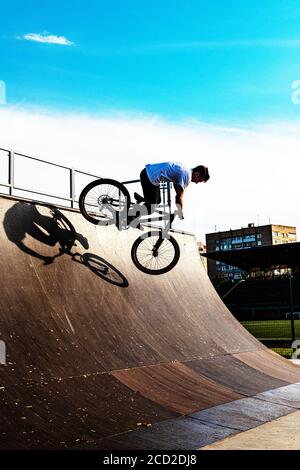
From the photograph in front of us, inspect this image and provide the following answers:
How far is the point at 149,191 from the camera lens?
994 cm

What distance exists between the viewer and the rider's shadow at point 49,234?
891 centimetres

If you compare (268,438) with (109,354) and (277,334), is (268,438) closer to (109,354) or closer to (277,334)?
(109,354)

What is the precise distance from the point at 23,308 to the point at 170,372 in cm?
261

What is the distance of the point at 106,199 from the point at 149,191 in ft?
2.78

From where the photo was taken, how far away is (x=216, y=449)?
18.8 feet

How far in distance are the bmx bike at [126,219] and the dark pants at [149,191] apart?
155 millimetres

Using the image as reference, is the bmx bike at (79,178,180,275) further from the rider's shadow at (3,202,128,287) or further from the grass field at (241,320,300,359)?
the grass field at (241,320,300,359)

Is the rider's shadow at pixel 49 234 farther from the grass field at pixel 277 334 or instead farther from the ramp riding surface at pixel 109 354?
the grass field at pixel 277 334

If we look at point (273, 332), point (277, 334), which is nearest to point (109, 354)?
point (277, 334)

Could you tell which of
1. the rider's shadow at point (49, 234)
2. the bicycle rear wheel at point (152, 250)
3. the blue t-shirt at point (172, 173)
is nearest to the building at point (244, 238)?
the bicycle rear wheel at point (152, 250)

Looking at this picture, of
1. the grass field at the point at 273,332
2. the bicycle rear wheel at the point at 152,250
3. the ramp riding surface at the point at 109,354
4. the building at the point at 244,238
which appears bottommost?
the grass field at the point at 273,332

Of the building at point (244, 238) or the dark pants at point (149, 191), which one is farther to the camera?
the building at point (244, 238)

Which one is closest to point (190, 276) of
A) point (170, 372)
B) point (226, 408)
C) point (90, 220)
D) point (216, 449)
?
point (90, 220)

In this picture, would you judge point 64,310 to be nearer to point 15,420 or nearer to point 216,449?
point 15,420
